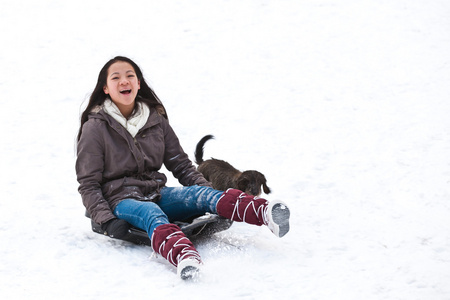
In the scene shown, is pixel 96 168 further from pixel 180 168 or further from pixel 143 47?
pixel 143 47

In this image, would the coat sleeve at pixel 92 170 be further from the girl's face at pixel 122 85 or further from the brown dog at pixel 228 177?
the brown dog at pixel 228 177

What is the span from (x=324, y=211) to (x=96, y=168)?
1846mm

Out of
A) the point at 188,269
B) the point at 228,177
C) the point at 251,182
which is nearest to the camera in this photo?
the point at 188,269

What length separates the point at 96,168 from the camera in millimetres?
3695

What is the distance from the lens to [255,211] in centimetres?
350

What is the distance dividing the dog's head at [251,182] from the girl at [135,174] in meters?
0.61

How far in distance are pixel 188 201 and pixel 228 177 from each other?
44.7 inches

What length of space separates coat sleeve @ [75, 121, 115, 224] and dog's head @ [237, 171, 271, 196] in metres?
1.32

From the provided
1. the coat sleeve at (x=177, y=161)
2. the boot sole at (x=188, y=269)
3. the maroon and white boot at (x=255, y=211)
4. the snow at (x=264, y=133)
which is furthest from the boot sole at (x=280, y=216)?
the coat sleeve at (x=177, y=161)

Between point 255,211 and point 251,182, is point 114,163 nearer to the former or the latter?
point 255,211

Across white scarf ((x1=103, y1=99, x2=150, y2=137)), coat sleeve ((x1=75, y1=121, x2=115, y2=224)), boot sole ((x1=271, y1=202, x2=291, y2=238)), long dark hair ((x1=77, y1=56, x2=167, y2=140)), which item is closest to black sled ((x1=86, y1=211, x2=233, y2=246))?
coat sleeve ((x1=75, y1=121, x2=115, y2=224))

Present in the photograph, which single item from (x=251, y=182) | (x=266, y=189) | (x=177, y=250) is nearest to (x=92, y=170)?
(x=177, y=250)

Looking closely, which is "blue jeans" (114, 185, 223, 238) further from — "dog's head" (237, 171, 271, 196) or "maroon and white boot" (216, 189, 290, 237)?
Result: "dog's head" (237, 171, 271, 196)

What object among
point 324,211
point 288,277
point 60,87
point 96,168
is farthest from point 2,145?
point 288,277
